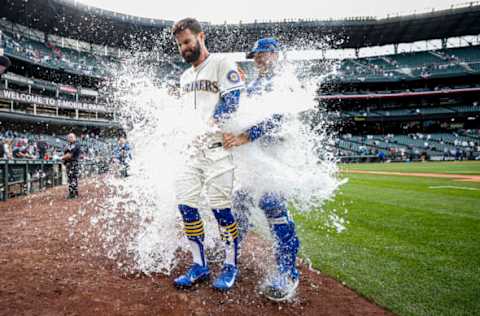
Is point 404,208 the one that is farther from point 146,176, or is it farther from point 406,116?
point 406,116

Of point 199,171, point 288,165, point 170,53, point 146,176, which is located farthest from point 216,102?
point 170,53

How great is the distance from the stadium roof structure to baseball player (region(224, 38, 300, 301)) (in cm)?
2717

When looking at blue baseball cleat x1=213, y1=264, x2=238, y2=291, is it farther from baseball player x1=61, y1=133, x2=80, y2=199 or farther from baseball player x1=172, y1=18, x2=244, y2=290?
baseball player x1=61, y1=133, x2=80, y2=199

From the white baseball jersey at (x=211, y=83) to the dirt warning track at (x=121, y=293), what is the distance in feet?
4.34

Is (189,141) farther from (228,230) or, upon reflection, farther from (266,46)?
(266,46)

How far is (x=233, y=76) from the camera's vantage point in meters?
2.33

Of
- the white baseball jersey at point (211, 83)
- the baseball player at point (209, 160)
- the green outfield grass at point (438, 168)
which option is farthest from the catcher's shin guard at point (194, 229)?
the green outfield grass at point (438, 168)

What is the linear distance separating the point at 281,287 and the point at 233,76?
1619mm

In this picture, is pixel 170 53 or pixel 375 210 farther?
pixel 170 53

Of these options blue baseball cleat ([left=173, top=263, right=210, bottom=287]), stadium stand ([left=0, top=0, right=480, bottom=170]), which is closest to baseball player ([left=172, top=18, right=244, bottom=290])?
blue baseball cleat ([left=173, top=263, right=210, bottom=287])

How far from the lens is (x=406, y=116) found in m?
35.5

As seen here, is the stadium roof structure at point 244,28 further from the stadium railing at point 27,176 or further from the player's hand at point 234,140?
the player's hand at point 234,140

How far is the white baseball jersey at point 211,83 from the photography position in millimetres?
2332

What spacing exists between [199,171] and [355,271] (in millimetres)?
1629
